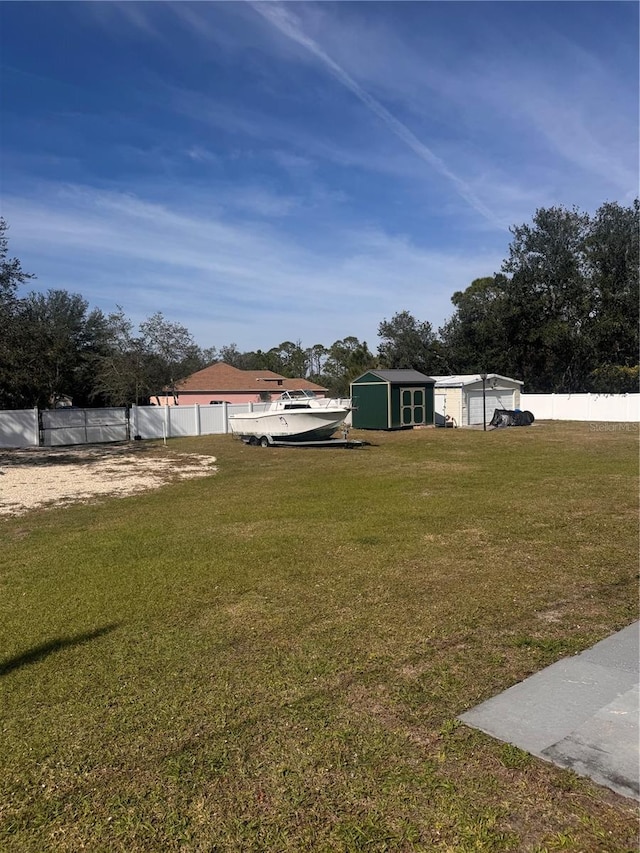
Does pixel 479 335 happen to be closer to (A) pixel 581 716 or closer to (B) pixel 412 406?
(B) pixel 412 406

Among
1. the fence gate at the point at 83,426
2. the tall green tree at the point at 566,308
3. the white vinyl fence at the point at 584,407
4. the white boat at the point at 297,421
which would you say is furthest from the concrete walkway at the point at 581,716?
the tall green tree at the point at 566,308

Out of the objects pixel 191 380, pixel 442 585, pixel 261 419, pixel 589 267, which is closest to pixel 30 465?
A: pixel 261 419

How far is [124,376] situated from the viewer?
105ft

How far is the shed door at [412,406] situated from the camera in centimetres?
2627

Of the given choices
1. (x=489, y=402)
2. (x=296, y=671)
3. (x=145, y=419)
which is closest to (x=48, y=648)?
(x=296, y=671)

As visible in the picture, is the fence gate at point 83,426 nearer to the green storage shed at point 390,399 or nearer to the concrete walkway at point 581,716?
the green storage shed at point 390,399

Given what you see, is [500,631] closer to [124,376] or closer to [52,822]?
[52,822]

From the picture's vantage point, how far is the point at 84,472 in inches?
577

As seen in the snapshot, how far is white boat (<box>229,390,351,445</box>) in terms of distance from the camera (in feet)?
64.2

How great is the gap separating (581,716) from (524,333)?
40.5 meters

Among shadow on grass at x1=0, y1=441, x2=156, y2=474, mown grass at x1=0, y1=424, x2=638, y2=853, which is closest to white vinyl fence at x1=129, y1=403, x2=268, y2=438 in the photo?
shadow on grass at x1=0, y1=441, x2=156, y2=474

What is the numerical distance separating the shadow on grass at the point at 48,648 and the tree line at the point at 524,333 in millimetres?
27445

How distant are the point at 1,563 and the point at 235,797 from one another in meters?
5.09

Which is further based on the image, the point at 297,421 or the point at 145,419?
the point at 145,419
